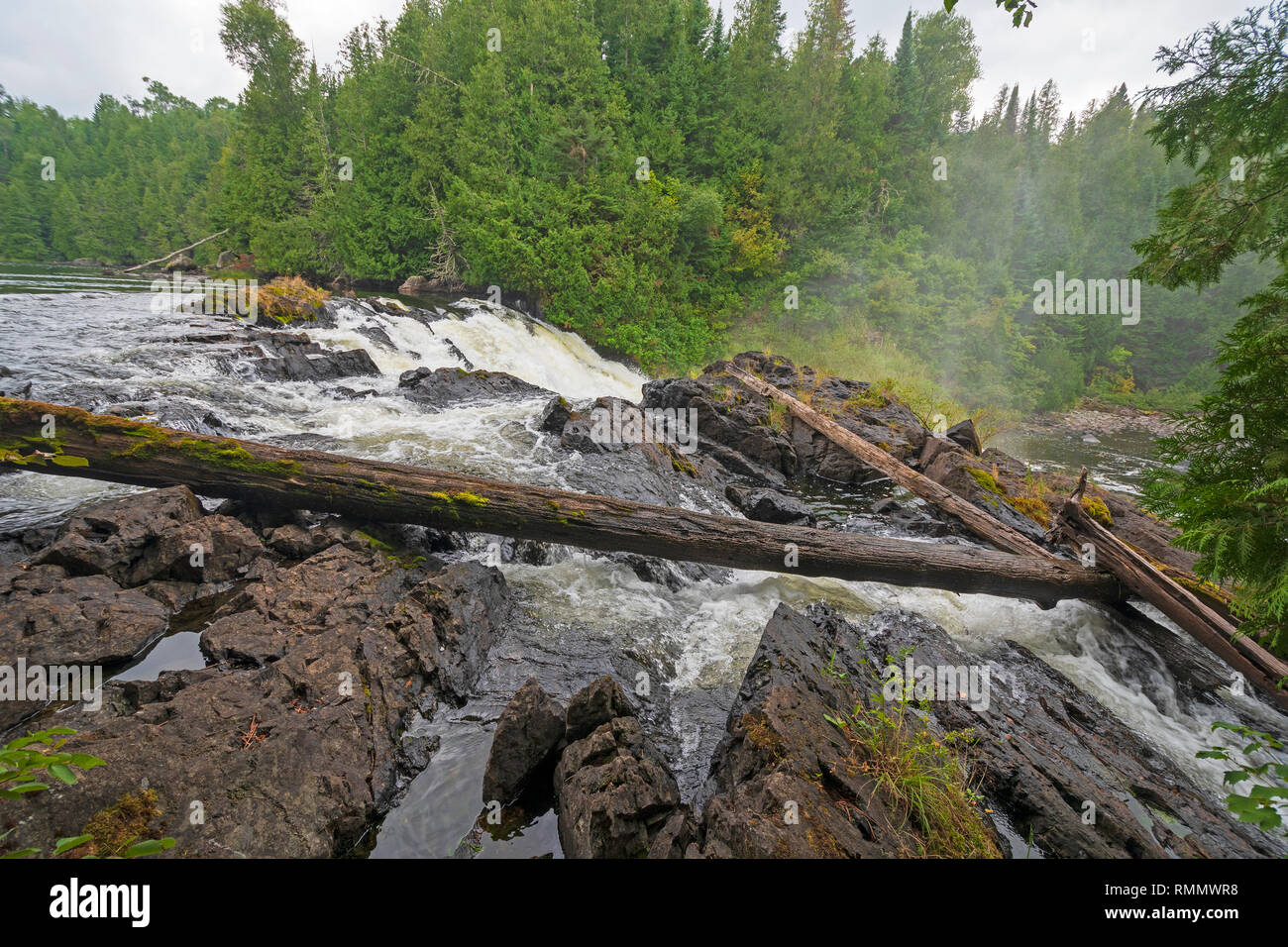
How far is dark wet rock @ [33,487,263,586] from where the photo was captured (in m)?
4.60

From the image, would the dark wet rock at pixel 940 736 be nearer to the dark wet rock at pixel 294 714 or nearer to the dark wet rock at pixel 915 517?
the dark wet rock at pixel 294 714

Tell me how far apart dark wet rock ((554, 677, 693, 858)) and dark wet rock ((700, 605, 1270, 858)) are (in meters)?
0.28

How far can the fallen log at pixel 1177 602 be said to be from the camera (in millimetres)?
4691

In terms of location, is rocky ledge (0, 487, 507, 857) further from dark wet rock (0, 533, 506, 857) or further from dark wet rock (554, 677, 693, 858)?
dark wet rock (554, 677, 693, 858)

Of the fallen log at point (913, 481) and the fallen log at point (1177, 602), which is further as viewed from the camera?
the fallen log at point (913, 481)

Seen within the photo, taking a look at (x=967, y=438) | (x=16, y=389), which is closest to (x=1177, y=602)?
(x=967, y=438)

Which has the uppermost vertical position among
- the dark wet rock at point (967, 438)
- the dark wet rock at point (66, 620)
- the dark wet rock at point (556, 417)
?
the dark wet rock at point (556, 417)

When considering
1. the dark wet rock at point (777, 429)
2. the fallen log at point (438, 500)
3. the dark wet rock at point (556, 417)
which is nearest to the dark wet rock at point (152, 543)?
the fallen log at point (438, 500)

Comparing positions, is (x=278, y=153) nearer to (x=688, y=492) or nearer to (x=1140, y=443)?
(x=688, y=492)

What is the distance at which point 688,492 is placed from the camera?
9.10 meters

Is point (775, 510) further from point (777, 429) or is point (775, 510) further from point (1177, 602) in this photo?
point (1177, 602)

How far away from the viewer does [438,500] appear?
557 cm

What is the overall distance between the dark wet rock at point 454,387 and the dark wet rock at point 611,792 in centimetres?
925

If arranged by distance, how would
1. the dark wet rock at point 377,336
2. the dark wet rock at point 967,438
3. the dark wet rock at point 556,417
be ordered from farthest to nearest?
1. the dark wet rock at point 377,336
2. the dark wet rock at point 967,438
3. the dark wet rock at point 556,417
